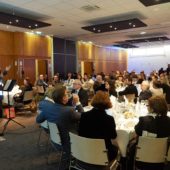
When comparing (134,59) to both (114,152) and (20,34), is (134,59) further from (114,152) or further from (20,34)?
(114,152)

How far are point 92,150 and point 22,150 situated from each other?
2.50 meters

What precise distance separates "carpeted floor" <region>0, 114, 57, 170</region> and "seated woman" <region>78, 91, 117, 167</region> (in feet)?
4.46

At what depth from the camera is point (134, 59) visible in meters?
21.4

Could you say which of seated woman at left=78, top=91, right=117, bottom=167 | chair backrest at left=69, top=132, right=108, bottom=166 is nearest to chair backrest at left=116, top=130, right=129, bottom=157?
seated woman at left=78, top=91, right=117, bottom=167

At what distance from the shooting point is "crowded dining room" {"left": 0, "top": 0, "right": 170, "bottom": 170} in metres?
2.50

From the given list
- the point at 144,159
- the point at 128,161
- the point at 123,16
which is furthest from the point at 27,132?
the point at 123,16

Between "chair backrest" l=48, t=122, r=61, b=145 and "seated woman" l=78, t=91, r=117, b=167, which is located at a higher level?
"seated woman" l=78, t=91, r=117, b=167

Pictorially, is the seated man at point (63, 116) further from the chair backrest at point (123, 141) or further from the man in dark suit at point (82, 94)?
the man in dark suit at point (82, 94)

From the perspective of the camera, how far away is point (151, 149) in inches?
92.7

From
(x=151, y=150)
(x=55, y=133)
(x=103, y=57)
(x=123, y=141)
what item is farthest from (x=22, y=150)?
(x=103, y=57)

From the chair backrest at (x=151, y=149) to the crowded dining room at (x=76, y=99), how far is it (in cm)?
1

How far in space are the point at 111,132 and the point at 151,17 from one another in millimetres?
7054

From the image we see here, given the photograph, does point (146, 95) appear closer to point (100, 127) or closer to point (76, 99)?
point (76, 99)

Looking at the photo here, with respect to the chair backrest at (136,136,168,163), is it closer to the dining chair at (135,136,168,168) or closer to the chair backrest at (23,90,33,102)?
the dining chair at (135,136,168,168)
